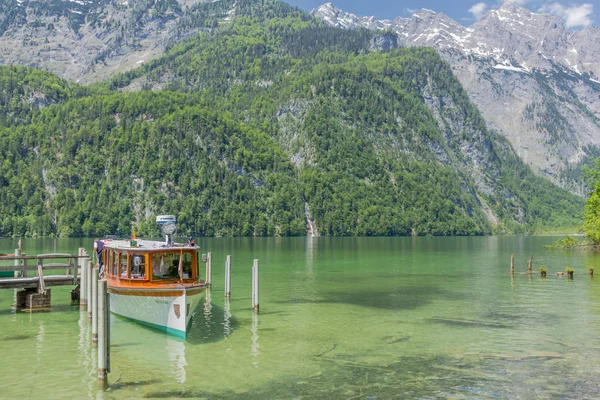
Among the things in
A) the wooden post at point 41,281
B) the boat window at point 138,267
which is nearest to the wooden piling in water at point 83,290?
the wooden post at point 41,281

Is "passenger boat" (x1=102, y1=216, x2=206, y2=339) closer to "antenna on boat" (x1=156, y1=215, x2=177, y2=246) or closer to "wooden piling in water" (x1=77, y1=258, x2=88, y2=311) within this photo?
"antenna on boat" (x1=156, y1=215, x2=177, y2=246)

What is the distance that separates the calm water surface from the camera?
85.9ft

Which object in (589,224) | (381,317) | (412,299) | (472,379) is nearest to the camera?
(472,379)

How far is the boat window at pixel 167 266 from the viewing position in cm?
3825

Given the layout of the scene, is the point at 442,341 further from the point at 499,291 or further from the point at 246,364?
the point at 499,291

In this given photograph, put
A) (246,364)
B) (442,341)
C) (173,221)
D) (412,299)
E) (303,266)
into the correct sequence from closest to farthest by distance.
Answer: (246,364), (442,341), (173,221), (412,299), (303,266)

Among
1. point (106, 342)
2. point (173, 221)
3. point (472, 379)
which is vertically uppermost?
point (173, 221)

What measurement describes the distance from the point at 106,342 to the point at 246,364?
7044 mm

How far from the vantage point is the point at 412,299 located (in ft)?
180

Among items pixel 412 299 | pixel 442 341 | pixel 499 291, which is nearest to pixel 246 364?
pixel 442 341

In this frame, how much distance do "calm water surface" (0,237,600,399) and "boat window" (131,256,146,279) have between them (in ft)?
11.4

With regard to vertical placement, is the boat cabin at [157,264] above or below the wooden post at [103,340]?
above

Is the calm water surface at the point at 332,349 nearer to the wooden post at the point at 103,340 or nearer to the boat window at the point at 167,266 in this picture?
the wooden post at the point at 103,340

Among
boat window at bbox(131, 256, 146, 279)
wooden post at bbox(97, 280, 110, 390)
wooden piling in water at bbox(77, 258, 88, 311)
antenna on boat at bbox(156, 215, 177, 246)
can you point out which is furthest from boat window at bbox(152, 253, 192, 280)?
wooden piling in water at bbox(77, 258, 88, 311)
